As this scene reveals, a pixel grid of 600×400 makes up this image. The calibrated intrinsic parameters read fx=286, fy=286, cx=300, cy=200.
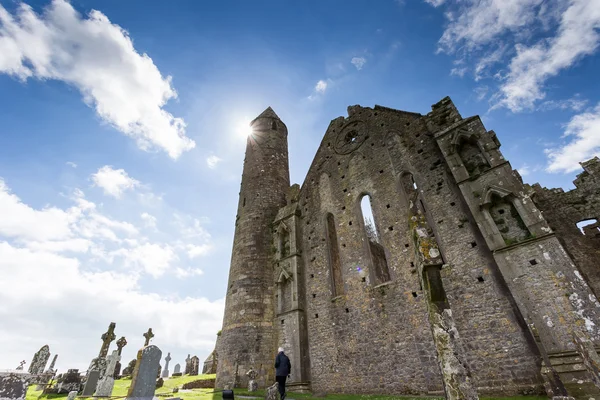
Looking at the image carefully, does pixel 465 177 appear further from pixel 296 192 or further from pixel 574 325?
pixel 296 192

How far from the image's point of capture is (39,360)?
50.0 feet

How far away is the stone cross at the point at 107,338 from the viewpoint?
52.0 feet

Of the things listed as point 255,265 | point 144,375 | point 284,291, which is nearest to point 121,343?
point 255,265

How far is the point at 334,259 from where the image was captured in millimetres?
13531

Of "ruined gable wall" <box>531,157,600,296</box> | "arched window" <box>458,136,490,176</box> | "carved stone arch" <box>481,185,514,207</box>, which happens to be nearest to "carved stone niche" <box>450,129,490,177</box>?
"arched window" <box>458,136,490,176</box>

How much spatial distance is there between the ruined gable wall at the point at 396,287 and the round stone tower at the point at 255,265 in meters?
2.33

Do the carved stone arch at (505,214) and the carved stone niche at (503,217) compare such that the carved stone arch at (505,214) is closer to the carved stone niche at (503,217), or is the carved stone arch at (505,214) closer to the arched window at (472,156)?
the carved stone niche at (503,217)

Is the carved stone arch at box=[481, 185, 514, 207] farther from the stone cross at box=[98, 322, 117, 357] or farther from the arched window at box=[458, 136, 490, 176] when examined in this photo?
the stone cross at box=[98, 322, 117, 357]

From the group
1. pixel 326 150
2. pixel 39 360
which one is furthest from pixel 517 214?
pixel 39 360

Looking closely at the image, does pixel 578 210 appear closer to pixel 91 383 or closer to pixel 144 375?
pixel 144 375

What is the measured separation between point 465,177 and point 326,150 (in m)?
8.34

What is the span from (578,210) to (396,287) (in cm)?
919

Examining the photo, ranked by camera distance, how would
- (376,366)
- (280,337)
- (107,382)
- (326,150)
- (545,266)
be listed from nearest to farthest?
(545,266)
(376,366)
(107,382)
(280,337)
(326,150)

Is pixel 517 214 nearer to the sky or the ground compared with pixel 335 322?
nearer to the sky
